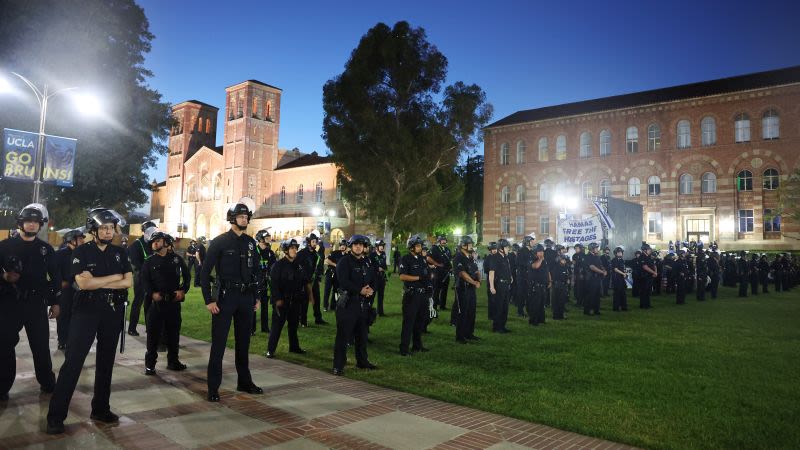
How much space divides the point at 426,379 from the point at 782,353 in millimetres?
7314

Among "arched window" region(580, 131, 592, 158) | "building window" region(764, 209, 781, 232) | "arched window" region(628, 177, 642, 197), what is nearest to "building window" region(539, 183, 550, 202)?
"arched window" region(580, 131, 592, 158)

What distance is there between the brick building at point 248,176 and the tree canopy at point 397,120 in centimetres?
2141

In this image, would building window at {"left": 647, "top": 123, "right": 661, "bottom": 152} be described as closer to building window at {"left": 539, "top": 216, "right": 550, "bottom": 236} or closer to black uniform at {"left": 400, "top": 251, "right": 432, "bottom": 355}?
building window at {"left": 539, "top": 216, "right": 550, "bottom": 236}

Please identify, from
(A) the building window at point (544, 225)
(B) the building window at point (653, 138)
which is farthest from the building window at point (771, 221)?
(A) the building window at point (544, 225)

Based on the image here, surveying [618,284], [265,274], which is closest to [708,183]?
[618,284]

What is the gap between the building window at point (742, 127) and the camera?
134 ft

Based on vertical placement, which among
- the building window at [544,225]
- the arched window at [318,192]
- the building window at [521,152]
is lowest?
the building window at [544,225]

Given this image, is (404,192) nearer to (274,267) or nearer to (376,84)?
(376,84)

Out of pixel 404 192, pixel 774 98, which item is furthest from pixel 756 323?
pixel 774 98

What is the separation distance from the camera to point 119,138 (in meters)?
28.4

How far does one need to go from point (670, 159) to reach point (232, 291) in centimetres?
4612

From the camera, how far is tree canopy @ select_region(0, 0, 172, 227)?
80.6ft

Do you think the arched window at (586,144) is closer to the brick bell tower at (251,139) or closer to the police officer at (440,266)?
the police officer at (440,266)

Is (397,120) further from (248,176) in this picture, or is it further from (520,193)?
(248,176)
